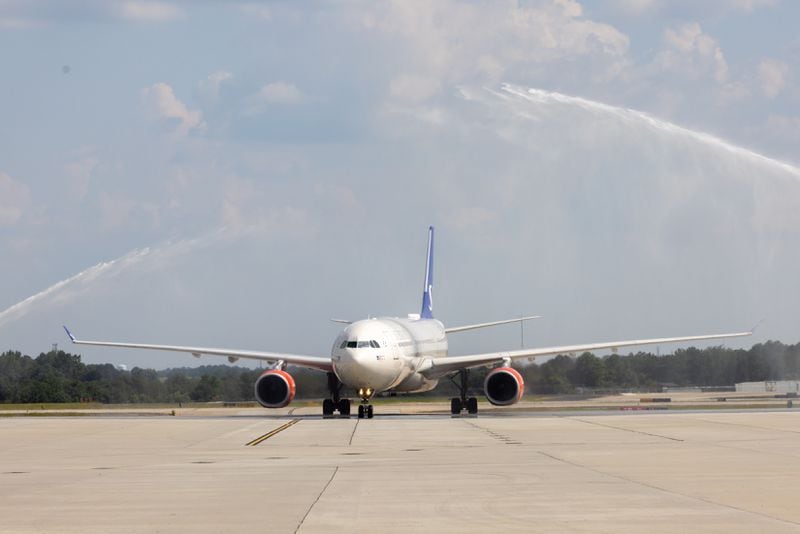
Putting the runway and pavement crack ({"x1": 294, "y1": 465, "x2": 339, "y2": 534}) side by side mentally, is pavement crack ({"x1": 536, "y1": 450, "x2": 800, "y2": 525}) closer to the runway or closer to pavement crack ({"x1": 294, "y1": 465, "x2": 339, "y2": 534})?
the runway

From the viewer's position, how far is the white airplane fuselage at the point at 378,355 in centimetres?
5456

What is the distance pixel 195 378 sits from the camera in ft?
267

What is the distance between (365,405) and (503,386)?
7.05 m

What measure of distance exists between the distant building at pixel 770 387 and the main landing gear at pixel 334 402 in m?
44.3

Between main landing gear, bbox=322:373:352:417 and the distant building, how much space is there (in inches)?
1744

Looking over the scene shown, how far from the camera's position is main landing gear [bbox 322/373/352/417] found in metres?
58.4

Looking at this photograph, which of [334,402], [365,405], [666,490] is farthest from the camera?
[334,402]

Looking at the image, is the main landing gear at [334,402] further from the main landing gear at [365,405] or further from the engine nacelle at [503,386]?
the engine nacelle at [503,386]

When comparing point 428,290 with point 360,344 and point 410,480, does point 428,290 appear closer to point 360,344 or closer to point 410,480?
point 360,344

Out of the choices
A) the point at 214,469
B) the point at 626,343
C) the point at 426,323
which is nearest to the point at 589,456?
the point at 214,469

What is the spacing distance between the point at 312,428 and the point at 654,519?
30.0 m

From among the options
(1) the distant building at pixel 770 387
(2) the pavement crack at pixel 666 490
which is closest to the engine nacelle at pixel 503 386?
(2) the pavement crack at pixel 666 490

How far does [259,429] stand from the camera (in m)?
45.5

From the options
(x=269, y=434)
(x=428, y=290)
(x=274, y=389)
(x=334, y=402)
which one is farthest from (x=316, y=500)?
(x=428, y=290)
